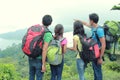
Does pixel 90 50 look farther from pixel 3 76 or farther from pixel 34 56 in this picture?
pixel 3 76

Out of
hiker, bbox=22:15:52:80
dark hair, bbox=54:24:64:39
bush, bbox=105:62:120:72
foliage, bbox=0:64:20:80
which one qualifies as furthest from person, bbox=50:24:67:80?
foliage, bbox=0:64:20:80

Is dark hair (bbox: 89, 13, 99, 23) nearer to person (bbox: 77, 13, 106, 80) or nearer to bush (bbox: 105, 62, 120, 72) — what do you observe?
person (bbox: 77, 13, 106, 80)

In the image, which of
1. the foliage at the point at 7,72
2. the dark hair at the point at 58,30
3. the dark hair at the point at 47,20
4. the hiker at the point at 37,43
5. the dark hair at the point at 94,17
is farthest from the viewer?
the foliage at the point at 7,72

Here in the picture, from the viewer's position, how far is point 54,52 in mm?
8586

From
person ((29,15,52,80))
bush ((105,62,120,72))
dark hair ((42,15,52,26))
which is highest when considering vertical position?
dark hair ((42,15,52,26))

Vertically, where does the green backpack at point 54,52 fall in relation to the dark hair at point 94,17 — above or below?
below

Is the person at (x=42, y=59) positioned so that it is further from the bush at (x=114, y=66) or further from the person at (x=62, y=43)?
the bush at (x=114, y=66)

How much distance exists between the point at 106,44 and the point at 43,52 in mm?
1640

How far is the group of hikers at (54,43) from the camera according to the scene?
27.1 ft

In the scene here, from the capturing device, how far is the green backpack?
859 cm

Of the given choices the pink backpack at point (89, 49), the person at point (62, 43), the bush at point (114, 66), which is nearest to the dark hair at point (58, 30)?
the person at point (62, 43)

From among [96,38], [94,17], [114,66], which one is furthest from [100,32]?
[114,66]

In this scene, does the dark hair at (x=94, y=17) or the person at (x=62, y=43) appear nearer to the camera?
the person at (x=62, y=43)

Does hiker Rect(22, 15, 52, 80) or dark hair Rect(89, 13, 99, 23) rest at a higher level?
dark hair Rect(89, 13, 99, 23)
